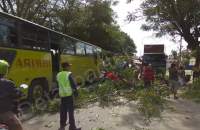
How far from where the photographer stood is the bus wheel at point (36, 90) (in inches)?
603

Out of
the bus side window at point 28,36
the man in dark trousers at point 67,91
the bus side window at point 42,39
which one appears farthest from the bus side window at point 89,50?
the man in dark trousers at point 67,91

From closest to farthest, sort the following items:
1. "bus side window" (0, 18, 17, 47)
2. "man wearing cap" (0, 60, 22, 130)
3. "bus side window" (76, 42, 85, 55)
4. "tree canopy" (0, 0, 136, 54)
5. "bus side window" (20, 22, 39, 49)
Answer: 1. "man wearing cap" (0, 60, 22, 130)
2. "bus side window" (0, 18, 17, 47)
3. "bus side window" (20, 22, 39, 49)
4. "bus side window" (76, 42, 85, 55)
5. "tree canopy" (0, 0, 136, 54)

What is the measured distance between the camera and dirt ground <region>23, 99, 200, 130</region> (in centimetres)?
1097

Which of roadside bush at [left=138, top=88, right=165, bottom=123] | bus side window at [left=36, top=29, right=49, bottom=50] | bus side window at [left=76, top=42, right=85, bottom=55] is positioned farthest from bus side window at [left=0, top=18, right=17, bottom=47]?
bus side window at [left=76, top=42, right=85, bottom=55]

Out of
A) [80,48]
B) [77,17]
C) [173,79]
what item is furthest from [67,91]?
[77,17]

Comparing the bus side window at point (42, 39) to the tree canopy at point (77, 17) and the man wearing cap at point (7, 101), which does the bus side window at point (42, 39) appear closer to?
the man wearing cap at point (7, 101)

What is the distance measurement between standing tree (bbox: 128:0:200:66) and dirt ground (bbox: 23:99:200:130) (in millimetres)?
13163

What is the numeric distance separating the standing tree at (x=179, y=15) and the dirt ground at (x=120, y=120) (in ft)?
43.2

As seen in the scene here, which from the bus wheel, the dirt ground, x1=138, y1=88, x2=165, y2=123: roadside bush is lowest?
the dirt ground

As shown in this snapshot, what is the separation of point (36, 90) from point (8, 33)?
2.53 metres

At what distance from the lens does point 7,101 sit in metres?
6.51

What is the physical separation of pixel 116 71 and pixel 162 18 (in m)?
9.49

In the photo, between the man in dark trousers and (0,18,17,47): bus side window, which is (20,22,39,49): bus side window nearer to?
(0,18,17,47): bus side window

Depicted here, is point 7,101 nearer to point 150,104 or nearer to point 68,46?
point 150,104
